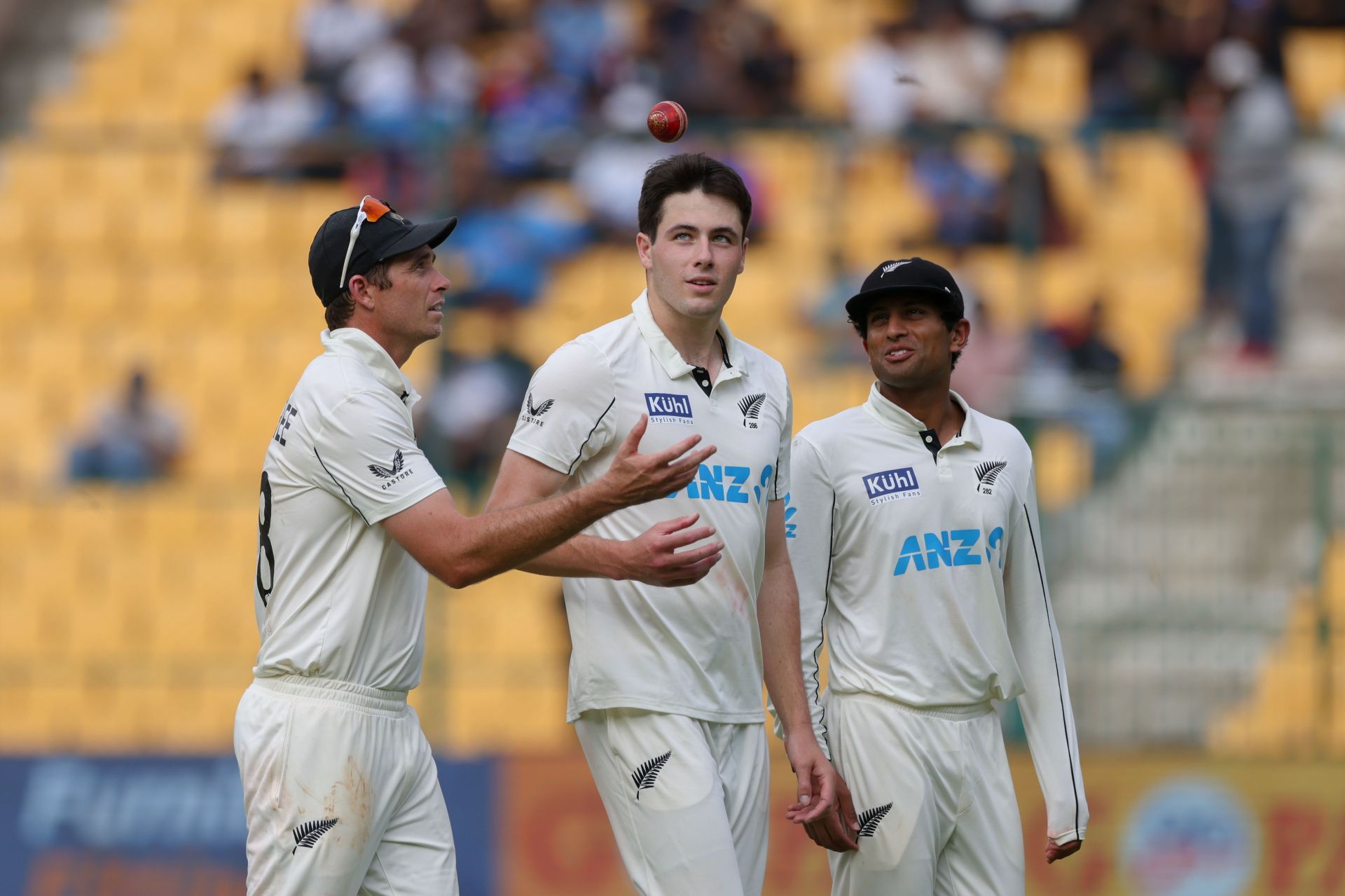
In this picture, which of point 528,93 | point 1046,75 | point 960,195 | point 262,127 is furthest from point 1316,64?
point 262,127

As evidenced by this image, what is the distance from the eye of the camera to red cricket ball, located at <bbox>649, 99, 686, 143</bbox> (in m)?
5.48

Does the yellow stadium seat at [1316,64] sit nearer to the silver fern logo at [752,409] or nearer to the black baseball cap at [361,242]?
the silver fern logo at [752,409]

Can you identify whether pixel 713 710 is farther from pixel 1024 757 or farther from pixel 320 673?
pixel 1024 757

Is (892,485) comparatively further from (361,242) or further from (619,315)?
(619,315)

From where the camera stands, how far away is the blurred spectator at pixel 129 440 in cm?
1183

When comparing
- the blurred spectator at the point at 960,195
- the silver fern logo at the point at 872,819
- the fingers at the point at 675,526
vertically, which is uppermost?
the blurred spectator at the point at 960,195

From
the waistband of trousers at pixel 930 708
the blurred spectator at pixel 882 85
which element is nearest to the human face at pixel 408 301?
the waistband of trousers at pixel 930 708

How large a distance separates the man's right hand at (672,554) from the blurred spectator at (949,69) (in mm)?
9787

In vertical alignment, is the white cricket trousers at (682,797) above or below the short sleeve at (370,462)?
below

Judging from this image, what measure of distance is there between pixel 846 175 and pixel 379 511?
7023 mm

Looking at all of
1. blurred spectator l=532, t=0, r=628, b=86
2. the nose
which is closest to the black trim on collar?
the nose

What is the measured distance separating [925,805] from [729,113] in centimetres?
947

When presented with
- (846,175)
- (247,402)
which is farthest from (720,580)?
(247,402)

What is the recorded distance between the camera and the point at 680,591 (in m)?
5.36
